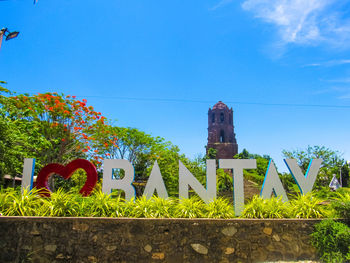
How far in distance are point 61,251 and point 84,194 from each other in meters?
2.62

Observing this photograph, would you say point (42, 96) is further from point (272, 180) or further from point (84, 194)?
point (272, 180)

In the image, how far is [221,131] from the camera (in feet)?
241

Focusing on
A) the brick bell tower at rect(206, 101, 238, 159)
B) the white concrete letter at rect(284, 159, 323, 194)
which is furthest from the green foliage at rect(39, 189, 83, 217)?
the brick bell tower at rect(206, 101, 238, 159)

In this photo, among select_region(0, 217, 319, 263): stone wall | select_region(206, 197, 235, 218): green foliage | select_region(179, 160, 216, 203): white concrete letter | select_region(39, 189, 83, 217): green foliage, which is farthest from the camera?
select_region(179, 160, 216, 203): white concrete letter

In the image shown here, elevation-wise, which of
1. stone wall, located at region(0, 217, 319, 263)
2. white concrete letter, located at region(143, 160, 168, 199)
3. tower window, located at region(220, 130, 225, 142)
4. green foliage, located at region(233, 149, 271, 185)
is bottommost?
stone wall, located at region(0, 217, 319, 263)

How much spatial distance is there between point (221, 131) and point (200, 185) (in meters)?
66.4

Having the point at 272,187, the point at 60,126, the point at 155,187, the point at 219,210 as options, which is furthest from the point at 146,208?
the point at 60,126

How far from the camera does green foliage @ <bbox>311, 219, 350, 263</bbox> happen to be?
18.8 ft

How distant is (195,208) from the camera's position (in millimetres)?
6727

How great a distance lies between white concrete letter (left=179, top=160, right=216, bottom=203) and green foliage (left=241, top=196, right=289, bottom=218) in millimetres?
1295

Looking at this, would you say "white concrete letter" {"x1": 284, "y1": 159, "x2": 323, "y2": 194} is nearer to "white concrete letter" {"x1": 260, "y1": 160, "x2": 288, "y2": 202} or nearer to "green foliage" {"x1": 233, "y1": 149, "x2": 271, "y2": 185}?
"white concrete letter" {"x1": 260, "y1": 160, "x2": 288, "y2": 202}

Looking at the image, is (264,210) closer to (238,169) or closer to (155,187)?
(238,169)

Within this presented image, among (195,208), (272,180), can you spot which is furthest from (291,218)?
(195,208)

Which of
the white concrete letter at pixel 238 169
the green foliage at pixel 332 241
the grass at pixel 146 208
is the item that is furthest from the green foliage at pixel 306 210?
the white concrete letter at pixel 238 169
